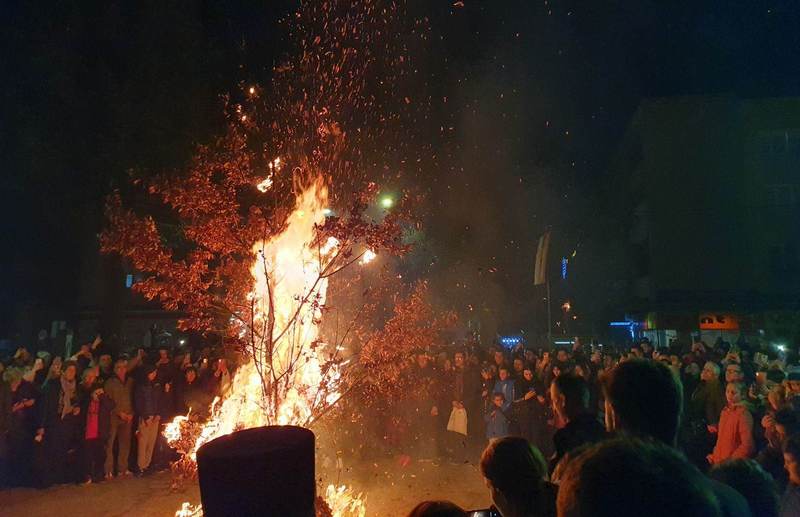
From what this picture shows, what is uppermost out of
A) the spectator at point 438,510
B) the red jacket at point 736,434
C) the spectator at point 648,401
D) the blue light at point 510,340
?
the blue light at point 510,340

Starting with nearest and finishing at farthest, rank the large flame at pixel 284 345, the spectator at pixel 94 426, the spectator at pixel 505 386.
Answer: the large flame at pixel 284 345 < the spectator at pixel 94 426 < the spectator at pixel 505 386

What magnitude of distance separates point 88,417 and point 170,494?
216 centimetres

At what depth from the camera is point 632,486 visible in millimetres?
986

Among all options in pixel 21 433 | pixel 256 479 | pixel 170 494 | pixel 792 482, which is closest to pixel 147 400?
pixel 21 433

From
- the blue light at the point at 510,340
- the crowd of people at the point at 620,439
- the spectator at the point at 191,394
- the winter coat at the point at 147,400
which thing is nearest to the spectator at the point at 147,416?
the winter coat at the point at 147,400

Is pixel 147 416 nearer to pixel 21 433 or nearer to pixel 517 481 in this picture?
pixel 21 433

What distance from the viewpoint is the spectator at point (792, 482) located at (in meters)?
3.39

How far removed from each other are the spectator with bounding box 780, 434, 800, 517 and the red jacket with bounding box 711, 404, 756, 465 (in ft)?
8.59

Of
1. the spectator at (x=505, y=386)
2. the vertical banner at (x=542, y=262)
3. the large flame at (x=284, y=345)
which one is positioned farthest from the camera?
the vertical banner at (x=542, y=262)

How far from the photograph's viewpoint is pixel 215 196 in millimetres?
5816

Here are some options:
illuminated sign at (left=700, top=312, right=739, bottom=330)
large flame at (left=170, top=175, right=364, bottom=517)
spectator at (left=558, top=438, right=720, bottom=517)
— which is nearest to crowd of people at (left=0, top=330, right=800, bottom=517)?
spectator at (left=558, top=438, right=720, bottom=517)

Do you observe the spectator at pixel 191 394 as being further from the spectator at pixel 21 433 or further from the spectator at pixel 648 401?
the spectator at pixel 648 401

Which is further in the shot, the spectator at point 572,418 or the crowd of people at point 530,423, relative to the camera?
the spectator at point 572,418

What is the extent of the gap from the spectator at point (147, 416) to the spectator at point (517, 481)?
355 inches
